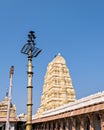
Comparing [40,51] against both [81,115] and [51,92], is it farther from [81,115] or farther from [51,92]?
[51,92]

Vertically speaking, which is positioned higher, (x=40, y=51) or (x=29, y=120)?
(x=40, y=51)

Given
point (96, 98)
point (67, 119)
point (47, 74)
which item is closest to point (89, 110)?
point (96, 98)

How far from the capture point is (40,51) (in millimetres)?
10516

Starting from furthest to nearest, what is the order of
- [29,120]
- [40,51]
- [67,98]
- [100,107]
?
1. [67,98]
2. [100,107]
3. [40,51]
4. [29,120]

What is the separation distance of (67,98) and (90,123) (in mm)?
34025

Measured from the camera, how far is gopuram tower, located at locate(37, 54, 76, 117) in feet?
182

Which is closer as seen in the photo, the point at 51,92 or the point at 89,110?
the point at 89,110

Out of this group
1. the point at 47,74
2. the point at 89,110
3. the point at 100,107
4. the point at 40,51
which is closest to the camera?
the point at 40,51

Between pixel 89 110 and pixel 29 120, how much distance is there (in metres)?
12.4

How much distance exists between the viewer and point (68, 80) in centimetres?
5956

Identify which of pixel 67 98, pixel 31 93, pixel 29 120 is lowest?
pixel 29 120

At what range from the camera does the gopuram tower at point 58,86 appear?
182ft

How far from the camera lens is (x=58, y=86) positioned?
57.2m

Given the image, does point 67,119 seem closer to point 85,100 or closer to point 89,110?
point 85,100
